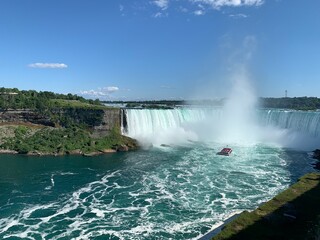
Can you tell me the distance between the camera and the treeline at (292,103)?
8169 centimetres

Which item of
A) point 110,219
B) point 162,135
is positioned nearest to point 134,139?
point 162,135

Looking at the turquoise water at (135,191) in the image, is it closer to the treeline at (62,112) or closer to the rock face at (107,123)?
the rock face at (107,123)

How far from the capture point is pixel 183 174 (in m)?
26.9

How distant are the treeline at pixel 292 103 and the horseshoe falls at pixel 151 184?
3923cm

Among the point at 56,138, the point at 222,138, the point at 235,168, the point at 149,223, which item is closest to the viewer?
the point at 149,223

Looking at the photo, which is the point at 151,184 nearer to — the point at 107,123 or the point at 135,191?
the point at 135,191

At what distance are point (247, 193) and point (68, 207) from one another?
1177 centimetres

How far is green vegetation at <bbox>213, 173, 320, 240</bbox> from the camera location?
497 inches

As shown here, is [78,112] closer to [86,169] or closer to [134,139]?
[134,139]

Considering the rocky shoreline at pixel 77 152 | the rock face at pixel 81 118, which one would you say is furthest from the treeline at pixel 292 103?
the rocky shoreline at pixel 77 152

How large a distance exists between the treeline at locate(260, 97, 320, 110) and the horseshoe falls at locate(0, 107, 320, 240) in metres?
39.2

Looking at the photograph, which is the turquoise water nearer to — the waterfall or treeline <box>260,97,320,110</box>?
the waterfall

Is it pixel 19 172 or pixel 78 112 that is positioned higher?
pixel 78 112

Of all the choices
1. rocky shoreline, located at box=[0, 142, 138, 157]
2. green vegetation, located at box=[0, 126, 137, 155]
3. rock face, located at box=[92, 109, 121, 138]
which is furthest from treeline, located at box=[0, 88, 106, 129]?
rocky shoreline, located at box=[0, 142, 138, 157]
